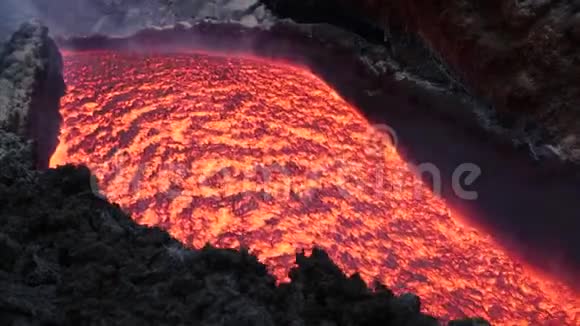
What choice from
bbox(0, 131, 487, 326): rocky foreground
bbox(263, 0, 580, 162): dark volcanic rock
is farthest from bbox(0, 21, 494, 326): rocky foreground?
bbox(263, 0, 580, 162): dark volcanic rock

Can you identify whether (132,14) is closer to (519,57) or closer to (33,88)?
(33,88)

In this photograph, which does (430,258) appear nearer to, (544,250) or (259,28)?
(544,250)

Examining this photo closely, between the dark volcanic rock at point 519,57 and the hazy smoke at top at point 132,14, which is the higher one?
the hazy smoke at top at point 132,14

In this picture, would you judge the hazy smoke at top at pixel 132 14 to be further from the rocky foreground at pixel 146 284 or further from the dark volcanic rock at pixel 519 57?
the rocky foreground at pixel 146 284

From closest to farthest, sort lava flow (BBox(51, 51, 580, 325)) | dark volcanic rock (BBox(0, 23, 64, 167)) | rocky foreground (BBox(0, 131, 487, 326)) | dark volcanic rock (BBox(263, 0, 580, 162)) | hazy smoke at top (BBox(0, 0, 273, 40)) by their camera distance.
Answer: rocky foreground (BBox(0, 131, 487, 326)) < lava flow (BBox(51, 51, 580, 325)) < dark volcanic rock (BBox(263, 0, 580, 162)) < dark volcanic rock (BBox(0, 23, 64, 167)) < hazy smoke at top (BBox(0, 0, 273, 40))

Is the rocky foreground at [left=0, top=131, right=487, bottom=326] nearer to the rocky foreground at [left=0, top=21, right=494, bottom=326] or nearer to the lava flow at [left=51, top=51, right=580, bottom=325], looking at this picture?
the rocky foreground at [left=0, top=21, right=494, bottom=326]

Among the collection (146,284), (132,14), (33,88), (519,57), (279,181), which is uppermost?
(132,14)

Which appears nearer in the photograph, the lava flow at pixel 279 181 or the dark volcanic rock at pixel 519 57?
the lava flow at pixel 279 181

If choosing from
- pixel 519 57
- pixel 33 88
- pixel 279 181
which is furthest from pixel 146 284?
pixel 519 57

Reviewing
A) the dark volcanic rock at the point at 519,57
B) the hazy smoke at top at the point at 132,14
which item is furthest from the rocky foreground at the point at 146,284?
the hazy smoke at top at the point at 132,14
